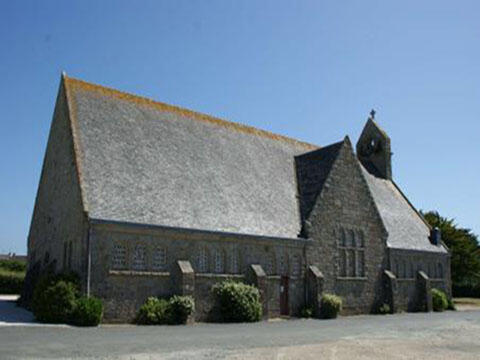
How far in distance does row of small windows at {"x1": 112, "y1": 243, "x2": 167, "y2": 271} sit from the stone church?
0.15 ft

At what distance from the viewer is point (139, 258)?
2331 centimetres

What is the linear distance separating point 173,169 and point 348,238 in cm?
1194

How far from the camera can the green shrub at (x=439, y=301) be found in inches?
1484

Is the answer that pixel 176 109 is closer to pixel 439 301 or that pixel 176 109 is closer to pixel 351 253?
pixel 351 253

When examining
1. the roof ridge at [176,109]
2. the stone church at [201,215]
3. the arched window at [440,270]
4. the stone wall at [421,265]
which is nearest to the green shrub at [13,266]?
the stone church at [201,215]

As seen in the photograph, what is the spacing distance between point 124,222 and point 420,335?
12.4 m

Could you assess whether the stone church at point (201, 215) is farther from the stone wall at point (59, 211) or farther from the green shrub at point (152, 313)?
the green shrub at point (152, 313)

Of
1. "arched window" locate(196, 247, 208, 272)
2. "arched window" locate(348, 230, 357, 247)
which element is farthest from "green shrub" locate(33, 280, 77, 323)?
"arched window" locate(348, 230, 357, 247)

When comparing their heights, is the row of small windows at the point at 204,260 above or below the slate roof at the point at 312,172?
below

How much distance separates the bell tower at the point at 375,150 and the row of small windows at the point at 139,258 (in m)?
25.1

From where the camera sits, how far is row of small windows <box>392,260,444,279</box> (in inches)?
1437

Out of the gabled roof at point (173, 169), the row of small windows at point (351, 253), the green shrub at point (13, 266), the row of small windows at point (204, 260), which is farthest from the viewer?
the green shrub at point (13, 266)

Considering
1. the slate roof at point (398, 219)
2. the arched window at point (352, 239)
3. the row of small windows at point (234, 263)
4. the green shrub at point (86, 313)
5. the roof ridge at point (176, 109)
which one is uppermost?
the roof ridge at point (176, 109)

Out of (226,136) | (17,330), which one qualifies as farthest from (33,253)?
(17,330)
